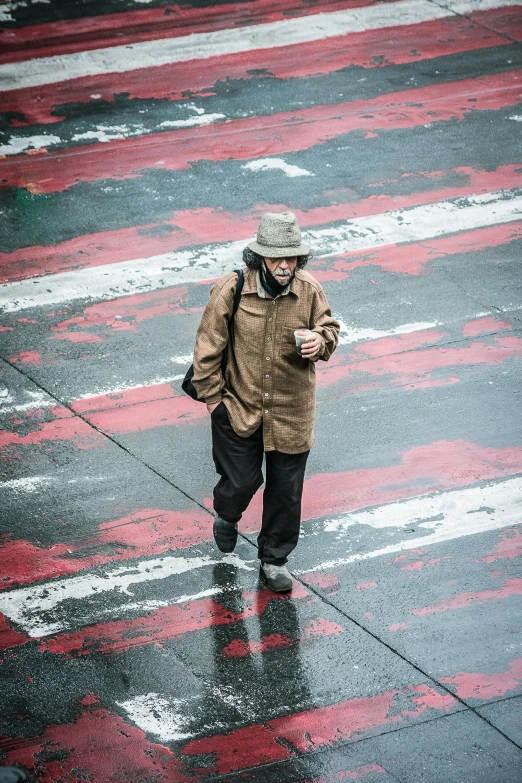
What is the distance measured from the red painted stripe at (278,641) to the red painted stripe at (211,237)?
3.84m

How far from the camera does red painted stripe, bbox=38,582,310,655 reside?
635 cm

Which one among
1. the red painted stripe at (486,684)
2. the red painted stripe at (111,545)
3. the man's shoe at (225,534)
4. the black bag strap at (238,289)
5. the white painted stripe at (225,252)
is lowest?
the red painted stripe at (486,684)

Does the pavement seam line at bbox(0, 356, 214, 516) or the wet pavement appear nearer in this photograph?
the wet pavement

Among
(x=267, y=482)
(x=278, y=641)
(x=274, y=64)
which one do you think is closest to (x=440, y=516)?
(x=267, y=482)

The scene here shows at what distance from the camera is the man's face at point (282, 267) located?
5.97 m

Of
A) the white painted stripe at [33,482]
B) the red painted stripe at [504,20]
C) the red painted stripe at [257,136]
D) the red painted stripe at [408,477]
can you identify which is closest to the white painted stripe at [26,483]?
the white painted stripe at [33,482]

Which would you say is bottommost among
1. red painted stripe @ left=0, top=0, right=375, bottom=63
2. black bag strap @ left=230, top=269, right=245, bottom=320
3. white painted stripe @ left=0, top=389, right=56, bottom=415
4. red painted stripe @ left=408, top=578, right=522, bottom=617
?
red painted stripe @ left=408, top=578, right=522, bottom=617

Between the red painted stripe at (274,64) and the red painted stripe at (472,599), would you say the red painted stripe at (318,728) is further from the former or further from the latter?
the red painted stripe at (274,64)

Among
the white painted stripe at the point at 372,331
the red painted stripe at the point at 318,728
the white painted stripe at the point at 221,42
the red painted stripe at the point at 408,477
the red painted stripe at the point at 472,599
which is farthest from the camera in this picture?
the white painted stripe at the point at 221,42

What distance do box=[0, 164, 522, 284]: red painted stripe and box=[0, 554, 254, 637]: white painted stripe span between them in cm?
310

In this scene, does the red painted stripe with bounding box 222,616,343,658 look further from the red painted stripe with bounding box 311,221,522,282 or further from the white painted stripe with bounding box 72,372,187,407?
the red painted stripe with bounding box 311,221,522,282

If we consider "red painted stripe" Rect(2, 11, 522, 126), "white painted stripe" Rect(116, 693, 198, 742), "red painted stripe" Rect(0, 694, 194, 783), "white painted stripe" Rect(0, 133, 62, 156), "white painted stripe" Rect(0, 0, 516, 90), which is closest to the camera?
"red painted stripe" Rect(0, 694, 194, 783)

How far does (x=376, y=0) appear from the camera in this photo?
16000mm

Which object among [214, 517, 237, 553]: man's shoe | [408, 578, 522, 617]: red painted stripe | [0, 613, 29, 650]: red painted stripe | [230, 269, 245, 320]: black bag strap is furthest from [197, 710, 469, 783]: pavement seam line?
[230, 269, 245, 320]: black bag strap
